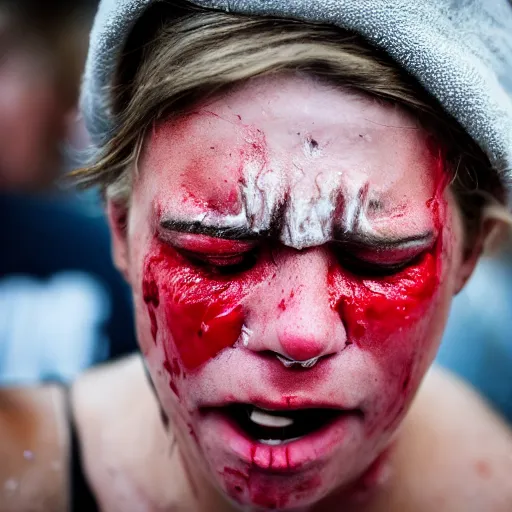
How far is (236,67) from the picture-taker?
35.6 inches

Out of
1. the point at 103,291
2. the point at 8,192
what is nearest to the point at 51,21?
the point at 8,192

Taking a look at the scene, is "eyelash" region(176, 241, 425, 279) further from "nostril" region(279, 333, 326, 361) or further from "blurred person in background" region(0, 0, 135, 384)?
"blurred person in background" region(0, 0, 135, 384)

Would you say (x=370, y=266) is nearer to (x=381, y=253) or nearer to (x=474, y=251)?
(x=381, y=253)

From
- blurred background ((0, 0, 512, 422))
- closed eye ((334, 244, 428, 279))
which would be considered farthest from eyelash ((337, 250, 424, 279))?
blurred background ((0, 0, 512, 422))

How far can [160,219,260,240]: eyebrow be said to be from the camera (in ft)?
2.96

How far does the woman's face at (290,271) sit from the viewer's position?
2.95 ft

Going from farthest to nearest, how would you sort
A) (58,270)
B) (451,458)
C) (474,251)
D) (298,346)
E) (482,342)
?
(58,270), (482,342), (451,458), (474,251), (298,346)

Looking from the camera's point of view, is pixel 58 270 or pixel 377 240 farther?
pixel 58 270

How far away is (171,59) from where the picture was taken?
95 centimetres

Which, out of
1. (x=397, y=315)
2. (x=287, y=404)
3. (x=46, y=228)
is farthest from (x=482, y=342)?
(x=46, y=228)

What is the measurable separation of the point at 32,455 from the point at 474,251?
2.89ft

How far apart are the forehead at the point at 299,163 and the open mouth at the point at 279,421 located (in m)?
0.24

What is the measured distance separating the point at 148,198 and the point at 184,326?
0.19 m

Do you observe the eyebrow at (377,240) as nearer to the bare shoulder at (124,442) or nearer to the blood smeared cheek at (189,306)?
the blood smeared cheek at (189,306)
